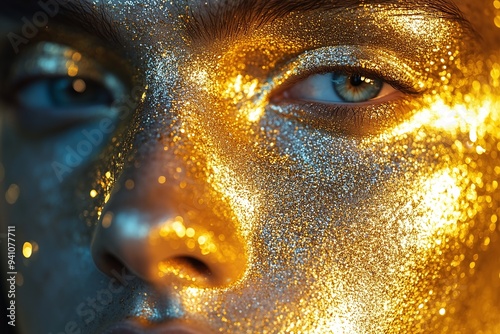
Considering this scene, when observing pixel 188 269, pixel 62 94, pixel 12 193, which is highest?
pixel 62 94

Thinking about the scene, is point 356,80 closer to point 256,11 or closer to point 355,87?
point 355,87

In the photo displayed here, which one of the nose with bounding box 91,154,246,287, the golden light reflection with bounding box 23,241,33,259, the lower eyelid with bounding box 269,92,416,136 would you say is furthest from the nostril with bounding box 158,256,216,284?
the golden light reflection with bounding box 23,241,33,259

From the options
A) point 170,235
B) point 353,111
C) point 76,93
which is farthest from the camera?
point 76,93

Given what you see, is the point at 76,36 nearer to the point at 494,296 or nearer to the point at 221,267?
the point at 221,267

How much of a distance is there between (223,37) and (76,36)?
23 centimetres

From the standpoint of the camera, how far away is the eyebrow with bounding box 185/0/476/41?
0.87 meters

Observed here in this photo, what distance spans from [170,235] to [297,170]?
174mm

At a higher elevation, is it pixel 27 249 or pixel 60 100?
pixel 60 100

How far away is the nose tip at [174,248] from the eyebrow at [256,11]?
223 millimetres

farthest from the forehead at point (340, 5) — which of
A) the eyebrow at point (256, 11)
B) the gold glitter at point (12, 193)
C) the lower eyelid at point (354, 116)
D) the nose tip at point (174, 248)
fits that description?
the gold glitter at point (12, 193)

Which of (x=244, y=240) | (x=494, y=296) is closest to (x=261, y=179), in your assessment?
(x=244, y=240)

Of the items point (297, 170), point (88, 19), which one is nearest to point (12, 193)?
point (88, 19)

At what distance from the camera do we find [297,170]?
91 centimetres

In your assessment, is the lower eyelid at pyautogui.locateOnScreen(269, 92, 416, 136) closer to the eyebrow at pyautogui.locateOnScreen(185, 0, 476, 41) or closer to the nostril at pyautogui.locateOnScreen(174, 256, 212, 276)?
the eyebrow at pyautogui.locateOnScreen(185, 0, 476, 41)
